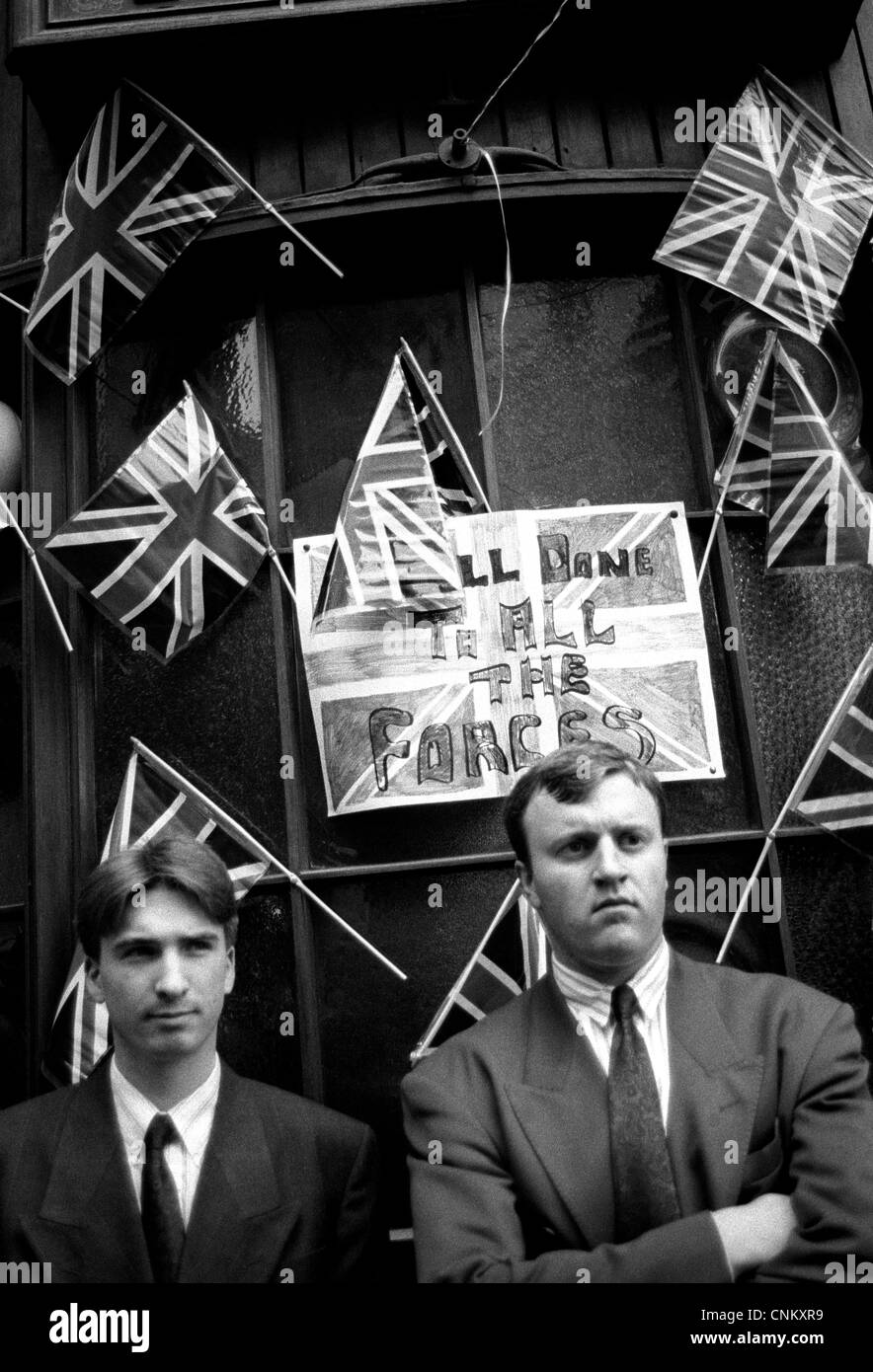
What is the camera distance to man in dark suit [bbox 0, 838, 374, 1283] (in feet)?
11.4

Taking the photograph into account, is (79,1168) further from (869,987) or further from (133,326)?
(133,326)

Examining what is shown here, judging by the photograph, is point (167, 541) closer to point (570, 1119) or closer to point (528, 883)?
point (528, 883)

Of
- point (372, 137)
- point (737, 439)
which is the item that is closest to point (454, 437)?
point (737, 439)

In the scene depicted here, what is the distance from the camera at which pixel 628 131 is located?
5.19 m

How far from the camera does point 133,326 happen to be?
17.1 feet

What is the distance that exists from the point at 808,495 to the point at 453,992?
2.06m

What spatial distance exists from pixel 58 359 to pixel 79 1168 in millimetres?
2879

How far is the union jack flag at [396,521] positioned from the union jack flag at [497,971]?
3.41 ft

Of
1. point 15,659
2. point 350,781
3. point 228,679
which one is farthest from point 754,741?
point 15,659

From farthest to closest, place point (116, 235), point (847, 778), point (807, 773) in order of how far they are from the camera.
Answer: point (116, 235)
point (807, 773)
point (847, 778)

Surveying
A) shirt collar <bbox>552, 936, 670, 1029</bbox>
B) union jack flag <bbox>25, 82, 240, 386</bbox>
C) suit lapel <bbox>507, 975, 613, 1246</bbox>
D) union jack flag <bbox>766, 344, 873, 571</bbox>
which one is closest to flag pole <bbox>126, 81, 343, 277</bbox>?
union jack flag <bbox>25, 82, 240, 386</bbox>

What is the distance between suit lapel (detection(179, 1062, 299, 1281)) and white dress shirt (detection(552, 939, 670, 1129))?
0.92m

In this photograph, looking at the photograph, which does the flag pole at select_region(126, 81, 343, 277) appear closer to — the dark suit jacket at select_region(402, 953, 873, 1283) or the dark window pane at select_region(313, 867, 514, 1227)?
the dark window pane at select_region(313, 867, 514, 1227)
